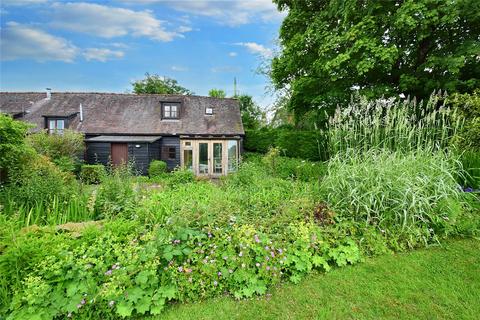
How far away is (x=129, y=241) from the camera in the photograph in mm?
2588

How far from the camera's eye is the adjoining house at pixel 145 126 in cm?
1444

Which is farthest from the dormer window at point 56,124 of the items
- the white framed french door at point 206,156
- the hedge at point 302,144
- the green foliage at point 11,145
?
the hedge at point 302,144

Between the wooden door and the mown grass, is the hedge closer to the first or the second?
the mown grass

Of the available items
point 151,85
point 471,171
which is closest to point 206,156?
point 471,171

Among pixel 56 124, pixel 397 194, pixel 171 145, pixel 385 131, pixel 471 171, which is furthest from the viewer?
pixel 171 145

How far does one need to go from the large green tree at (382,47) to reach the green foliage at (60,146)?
34.3 feet

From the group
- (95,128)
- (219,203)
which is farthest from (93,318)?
(95,128)

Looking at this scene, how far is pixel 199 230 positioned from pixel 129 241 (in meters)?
0.75

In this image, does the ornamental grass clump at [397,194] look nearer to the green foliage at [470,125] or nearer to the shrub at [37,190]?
the green foliage at [470,125]

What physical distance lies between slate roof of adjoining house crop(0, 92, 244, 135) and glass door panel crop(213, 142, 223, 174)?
0.81 m

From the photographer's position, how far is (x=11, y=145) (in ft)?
13.4

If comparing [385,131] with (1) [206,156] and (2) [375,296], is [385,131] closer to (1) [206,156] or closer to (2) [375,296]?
→ (2) [375,296]

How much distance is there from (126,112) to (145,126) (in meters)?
2.01

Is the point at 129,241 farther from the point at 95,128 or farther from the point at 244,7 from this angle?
the point at 95,128
